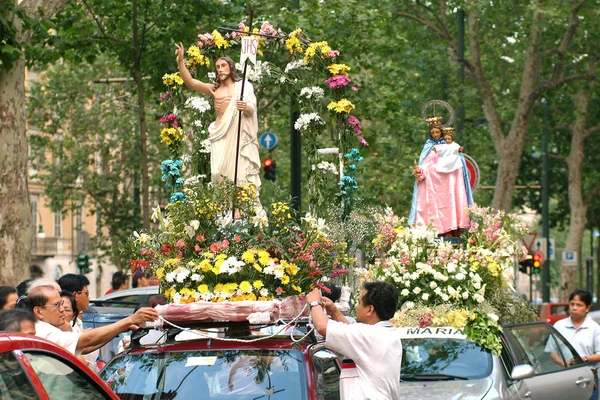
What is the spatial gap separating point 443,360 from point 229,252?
7.77ft

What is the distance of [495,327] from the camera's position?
34.5 feet

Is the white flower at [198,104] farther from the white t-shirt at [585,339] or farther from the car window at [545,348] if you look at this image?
the car window at [545,348]

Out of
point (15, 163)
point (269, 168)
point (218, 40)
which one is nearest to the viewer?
point (218, 40)

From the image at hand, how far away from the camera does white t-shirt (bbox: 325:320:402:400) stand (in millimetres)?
7305

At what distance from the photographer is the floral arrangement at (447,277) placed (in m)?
10.8

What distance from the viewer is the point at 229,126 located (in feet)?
44.5

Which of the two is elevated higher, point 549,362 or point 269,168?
point 269,168

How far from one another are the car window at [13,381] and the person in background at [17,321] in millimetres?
1515

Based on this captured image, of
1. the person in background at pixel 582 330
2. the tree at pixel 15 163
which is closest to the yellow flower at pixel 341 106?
the person in background at pixel 582 330

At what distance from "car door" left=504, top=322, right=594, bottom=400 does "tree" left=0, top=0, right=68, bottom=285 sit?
7.09 meters

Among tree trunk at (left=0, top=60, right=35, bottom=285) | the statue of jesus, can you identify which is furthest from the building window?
the statue of jesus

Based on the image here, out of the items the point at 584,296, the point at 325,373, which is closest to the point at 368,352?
the point at 325,373

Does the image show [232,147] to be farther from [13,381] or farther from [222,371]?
[13,381]

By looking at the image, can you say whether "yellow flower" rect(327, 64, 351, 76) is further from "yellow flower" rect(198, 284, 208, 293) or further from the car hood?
"yellow flower" rect(198, 284, 208, 293)
